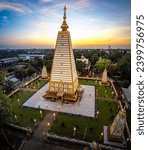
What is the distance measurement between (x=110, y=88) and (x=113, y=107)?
244cm

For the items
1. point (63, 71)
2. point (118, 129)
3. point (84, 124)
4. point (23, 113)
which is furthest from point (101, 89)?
point (23, 113)

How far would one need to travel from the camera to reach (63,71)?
6602 millimetres

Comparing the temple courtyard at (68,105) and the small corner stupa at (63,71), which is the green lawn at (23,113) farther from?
the small corner stupa at (63,71)

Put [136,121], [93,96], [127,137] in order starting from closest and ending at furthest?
[136,121]
[127,137]
[93,96]

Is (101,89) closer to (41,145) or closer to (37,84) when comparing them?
(37,84)

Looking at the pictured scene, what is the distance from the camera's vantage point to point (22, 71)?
395 inches

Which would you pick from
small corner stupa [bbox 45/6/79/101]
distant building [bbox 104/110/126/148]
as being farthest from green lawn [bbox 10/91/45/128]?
distant building [bbox 104/110/126/148]

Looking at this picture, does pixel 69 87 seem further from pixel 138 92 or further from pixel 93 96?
pixel 138 92

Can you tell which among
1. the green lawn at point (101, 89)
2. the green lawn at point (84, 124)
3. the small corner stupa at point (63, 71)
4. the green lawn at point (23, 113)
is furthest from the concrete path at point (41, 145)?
the green lawn at point (101, 89)

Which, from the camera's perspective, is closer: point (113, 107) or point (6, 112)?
point (6, 112)

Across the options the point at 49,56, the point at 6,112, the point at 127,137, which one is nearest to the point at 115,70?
the point at 49,56

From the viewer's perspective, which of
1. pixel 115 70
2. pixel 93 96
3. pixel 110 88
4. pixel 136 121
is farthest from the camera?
pixel 115 70

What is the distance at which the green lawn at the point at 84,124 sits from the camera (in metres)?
4.57

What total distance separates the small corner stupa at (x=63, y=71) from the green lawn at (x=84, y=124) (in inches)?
53.0
